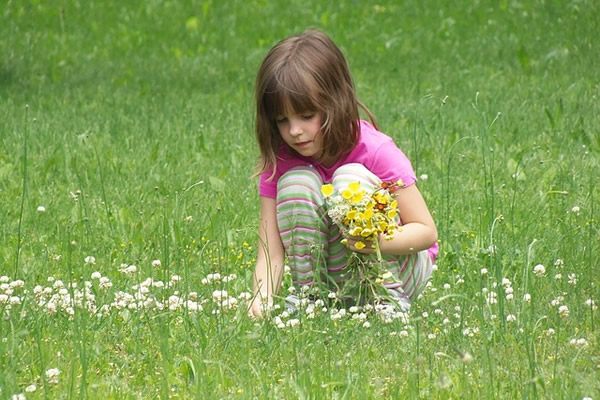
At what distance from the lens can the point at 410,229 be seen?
141 inches

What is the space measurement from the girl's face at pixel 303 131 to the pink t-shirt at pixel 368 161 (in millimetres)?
152

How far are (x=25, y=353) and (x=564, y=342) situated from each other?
1.48m

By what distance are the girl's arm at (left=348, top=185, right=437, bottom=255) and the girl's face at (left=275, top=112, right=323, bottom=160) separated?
31cm

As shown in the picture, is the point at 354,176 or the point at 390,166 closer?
the point at 354,176

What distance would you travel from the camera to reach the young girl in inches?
141

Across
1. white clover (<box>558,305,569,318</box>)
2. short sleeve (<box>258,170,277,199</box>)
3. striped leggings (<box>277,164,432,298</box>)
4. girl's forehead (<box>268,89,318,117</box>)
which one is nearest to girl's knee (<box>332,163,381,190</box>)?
striped leggings (<box>277,164,432,298</box>)

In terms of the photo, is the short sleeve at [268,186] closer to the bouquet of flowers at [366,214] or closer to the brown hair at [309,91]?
the brown hair at [309,91]

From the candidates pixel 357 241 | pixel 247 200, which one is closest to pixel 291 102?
pixel 357 241

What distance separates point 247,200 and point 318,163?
1378mm

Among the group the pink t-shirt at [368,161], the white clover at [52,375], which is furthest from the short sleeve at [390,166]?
the white clover at [52,375]

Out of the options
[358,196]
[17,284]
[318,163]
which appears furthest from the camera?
[318,163]

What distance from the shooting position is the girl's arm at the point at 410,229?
3.54 m

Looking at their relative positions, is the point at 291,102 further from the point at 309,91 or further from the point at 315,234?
the point at 315,234

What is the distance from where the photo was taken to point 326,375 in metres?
2.84
